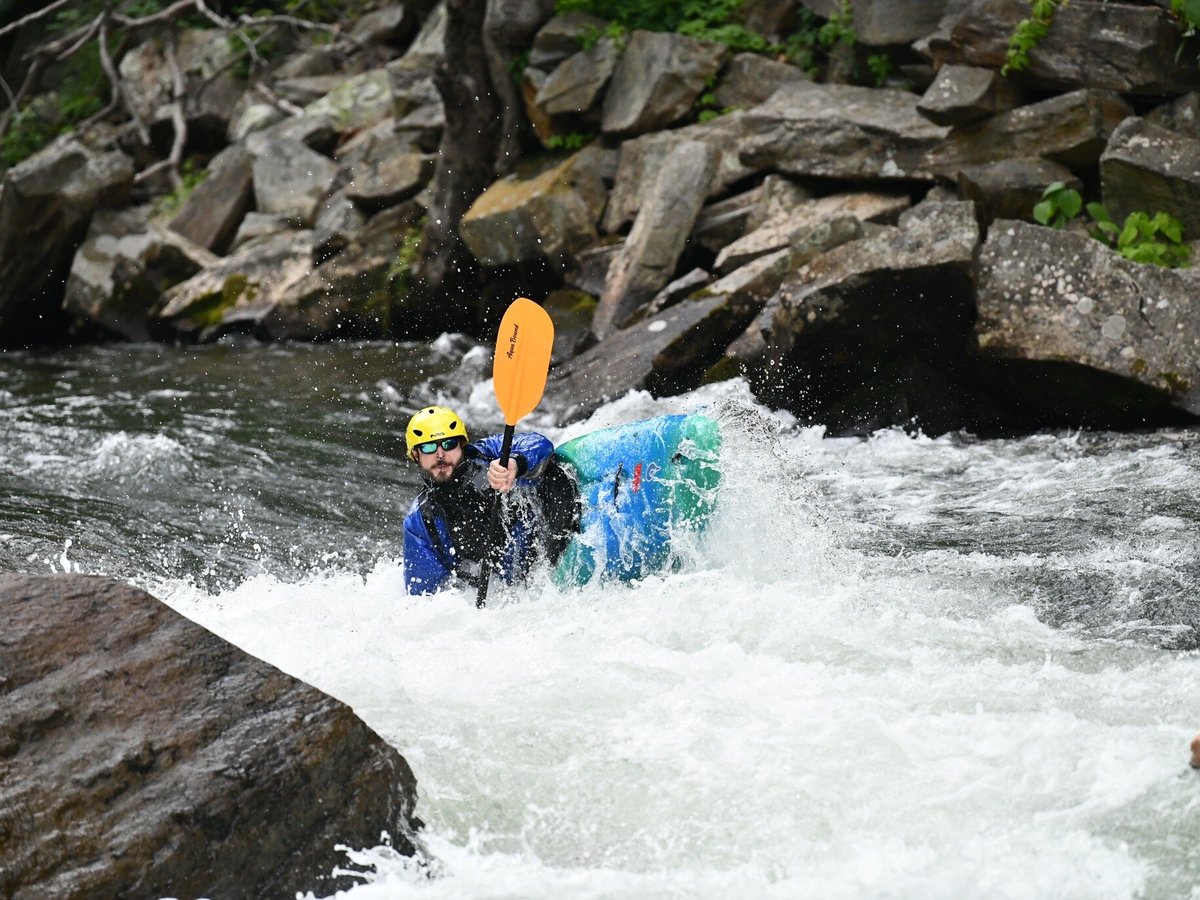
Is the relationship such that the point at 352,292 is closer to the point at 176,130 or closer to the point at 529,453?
the point at 176,130

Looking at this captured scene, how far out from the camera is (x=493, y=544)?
5434 mm

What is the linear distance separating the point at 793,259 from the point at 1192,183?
2.27m

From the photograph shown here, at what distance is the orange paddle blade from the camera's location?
5840mm

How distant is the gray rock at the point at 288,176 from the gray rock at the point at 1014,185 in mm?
7355

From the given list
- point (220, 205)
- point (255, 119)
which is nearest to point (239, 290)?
point (220, 205)

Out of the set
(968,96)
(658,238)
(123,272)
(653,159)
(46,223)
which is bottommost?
(123,272)

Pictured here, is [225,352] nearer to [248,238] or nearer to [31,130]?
[248,238]

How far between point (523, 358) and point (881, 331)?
2.38 m

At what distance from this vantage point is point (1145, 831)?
130 inches

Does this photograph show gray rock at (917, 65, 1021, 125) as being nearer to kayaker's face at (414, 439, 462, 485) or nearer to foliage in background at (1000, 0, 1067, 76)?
foliage in background at (1000, 0, 1067, 76)

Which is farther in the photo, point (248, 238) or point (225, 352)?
point (248, 238)

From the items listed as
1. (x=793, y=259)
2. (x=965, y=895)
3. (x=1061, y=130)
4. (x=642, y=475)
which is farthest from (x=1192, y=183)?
(x=965, y=895)

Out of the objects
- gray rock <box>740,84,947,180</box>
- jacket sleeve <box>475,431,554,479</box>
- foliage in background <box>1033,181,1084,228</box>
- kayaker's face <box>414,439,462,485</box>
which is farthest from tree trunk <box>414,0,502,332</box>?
kayaker's face <box>414,439,462,485</box>

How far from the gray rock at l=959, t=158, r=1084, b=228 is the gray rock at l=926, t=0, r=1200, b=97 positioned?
0.55 metres
